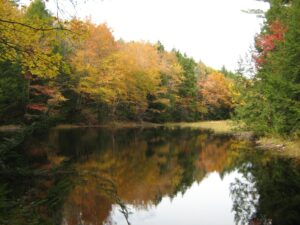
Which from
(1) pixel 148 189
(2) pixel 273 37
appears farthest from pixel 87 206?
(2) pixel 273 37

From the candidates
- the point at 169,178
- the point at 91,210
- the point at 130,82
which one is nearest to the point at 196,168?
the point at 169,178

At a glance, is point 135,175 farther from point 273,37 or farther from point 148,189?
point 273,37

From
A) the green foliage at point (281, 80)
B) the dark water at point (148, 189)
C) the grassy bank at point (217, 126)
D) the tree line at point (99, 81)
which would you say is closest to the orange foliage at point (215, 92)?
the tree line at point (99, 81)

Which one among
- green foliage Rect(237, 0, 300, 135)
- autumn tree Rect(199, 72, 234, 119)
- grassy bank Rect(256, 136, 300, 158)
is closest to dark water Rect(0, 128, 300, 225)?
grassy bank Rect(256, 136, 300, 158)

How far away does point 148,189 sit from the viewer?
35.8 ft

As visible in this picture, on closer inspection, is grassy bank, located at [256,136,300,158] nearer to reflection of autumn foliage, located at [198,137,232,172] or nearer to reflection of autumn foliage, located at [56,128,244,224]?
reflection of autumn foliage, located at [198,137,232,172]

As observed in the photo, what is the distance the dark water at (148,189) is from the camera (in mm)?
6261

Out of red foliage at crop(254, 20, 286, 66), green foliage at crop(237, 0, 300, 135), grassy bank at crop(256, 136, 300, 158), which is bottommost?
grassy bank at crop(256, 136, 300, 158)

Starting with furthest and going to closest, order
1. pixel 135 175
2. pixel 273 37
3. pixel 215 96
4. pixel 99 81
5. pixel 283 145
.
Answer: pixel 215 96, pixel 99 81, pixel 273 37, pixel 283 145, pixel 135 175

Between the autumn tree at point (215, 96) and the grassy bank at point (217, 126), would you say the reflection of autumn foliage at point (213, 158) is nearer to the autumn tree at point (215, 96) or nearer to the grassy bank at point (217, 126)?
the grassy bank at point (217, 126)

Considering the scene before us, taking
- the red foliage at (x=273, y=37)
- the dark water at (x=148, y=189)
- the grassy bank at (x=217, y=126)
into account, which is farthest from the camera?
the grassy bank at (x=217, y=126)

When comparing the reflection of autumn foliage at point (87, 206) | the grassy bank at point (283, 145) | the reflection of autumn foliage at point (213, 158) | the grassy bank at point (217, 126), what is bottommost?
the reflection of autumn foliage at point (87, 206)

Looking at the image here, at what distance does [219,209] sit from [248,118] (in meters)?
17.0

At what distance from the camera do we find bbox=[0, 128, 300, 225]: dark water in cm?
626
